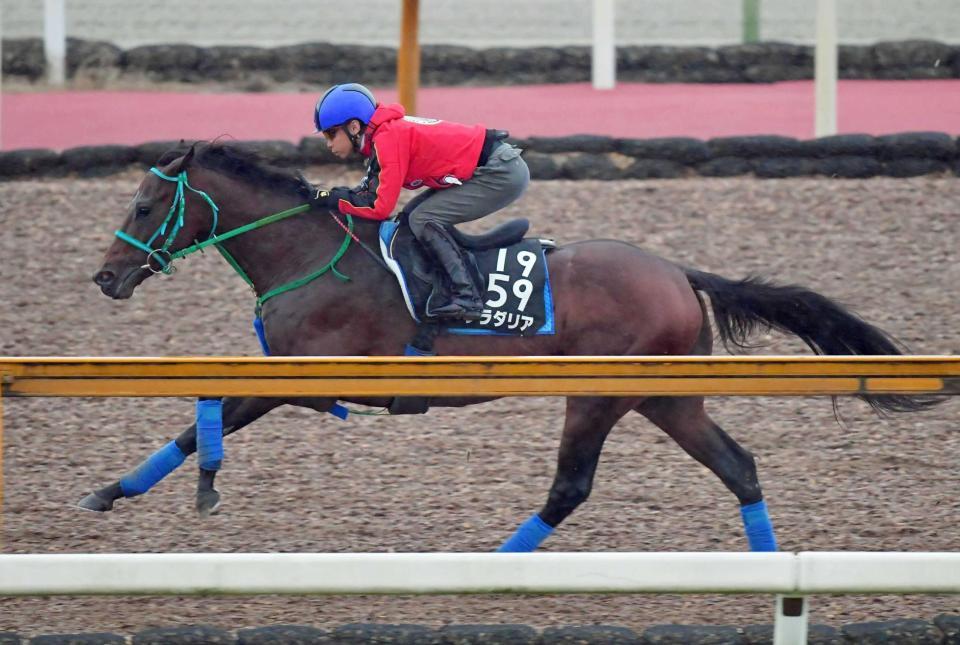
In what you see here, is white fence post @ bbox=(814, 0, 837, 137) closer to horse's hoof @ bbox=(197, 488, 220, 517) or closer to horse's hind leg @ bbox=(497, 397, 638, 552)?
horse's hind leg @ bbox=(497, 397, 638, 552)

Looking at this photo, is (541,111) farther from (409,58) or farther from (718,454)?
(718,454)

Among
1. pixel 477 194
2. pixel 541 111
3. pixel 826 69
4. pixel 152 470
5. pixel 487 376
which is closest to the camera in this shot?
pixel 487 376

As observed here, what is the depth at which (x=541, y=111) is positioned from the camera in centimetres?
1358

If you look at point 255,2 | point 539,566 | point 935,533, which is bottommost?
point 935,533

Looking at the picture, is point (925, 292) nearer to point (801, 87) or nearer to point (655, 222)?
point (655, 222)

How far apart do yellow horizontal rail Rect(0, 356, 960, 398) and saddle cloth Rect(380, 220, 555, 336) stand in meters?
1.25

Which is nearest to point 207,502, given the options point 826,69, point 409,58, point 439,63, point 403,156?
point 403,156

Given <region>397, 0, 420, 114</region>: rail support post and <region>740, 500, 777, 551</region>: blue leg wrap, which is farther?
<region>397, 0, 420, 114</region>: rail support post

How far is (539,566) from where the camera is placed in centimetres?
454

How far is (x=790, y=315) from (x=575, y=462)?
117 centimetres

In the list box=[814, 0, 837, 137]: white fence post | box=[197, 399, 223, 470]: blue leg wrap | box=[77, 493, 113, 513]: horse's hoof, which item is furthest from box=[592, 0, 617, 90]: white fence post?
box=[77, 493, 113, 513]: horse's hoof

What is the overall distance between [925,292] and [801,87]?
5.69 m

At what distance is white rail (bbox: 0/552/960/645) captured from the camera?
14.9 feet

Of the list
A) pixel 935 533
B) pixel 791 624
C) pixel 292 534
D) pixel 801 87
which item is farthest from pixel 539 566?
pixel 801 87
